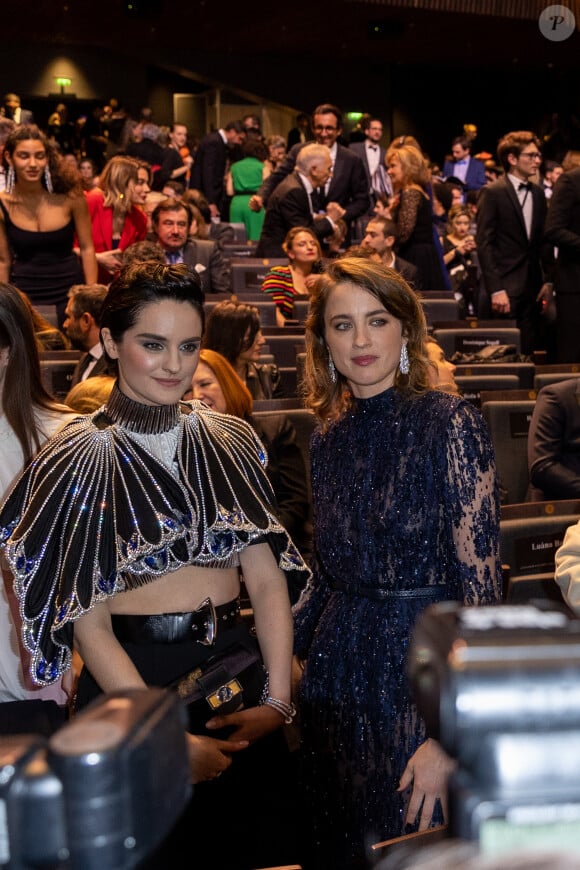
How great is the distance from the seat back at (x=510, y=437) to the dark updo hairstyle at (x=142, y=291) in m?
2.62

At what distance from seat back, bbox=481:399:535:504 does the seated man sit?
0.90ft

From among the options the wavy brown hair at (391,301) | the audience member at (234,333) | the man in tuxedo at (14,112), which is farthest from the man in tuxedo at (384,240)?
the man in tuxedo at (14,112)

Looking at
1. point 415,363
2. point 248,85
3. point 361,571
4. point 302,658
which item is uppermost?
point 248,85

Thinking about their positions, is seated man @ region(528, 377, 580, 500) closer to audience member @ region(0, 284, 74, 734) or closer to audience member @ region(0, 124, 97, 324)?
audience member @ region(0, 284, 74, 734)

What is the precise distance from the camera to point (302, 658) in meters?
2.43

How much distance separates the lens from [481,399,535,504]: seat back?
4402 millimetres

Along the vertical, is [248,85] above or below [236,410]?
above

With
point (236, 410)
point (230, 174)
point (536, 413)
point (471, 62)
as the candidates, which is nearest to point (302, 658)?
point (236, 410)

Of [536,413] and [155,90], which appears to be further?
[155,90]

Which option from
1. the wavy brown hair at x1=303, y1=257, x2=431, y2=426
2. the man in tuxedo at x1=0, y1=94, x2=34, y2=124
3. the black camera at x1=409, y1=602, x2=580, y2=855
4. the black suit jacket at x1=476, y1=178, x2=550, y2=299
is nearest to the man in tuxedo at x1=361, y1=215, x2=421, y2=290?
the black suit jacket at x1=476, y1=178, x2=550, y2=299

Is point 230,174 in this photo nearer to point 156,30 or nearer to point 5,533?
point 156,30

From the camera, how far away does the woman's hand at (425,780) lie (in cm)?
183

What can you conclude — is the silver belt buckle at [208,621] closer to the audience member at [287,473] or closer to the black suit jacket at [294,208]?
the audience member at [287,473]

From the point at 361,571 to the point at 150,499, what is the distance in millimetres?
439
